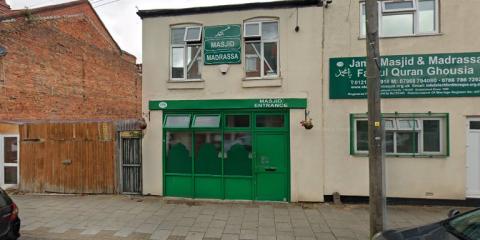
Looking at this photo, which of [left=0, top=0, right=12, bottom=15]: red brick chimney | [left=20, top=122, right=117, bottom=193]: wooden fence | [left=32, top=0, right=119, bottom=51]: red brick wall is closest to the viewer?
[left=20, top=122, right=117, bottom=193]: wooden fence

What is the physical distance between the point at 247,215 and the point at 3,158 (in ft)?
26.8

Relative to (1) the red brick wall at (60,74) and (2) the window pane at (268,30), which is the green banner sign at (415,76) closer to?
(2) the window pane at (268,30)

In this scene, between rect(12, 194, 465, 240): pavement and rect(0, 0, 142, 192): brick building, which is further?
rect(0, 0, 142, 192): brick building

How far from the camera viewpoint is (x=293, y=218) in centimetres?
652

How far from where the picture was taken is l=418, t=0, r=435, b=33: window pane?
7.54m

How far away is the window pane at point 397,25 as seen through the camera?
7.61 m

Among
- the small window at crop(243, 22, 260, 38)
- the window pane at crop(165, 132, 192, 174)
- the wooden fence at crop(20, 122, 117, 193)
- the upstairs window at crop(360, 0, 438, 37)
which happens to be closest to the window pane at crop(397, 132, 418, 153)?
the upstairs window at crop(360, 0, 438, 37)

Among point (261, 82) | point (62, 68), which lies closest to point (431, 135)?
point (261, 82)

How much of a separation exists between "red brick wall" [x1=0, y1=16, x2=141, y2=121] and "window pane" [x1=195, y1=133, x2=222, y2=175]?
6.74 metres

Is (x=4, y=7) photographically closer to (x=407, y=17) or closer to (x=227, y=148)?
(x=227, y=148)

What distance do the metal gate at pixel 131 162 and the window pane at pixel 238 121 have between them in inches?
110

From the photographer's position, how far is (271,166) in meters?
7.91

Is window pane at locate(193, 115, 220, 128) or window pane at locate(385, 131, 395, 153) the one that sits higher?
window pane at locate(193, 115, 220, 128)

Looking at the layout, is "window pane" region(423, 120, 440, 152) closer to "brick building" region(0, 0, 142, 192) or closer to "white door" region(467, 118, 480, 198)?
"white door" region(467, 118, 480, 198)
